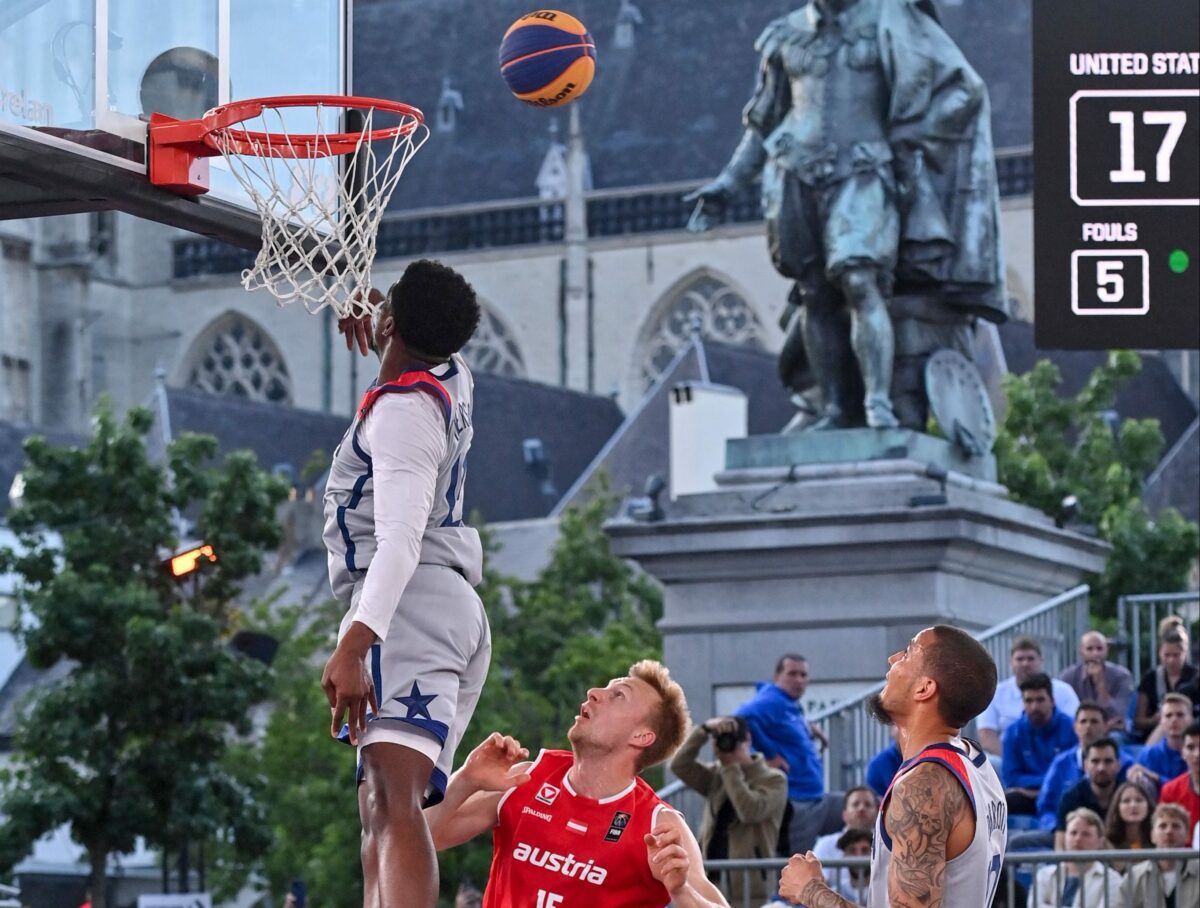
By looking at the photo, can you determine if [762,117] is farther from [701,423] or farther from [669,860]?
[701,423]

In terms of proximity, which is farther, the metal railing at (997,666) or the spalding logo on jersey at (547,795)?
the metal railing at (997,666)

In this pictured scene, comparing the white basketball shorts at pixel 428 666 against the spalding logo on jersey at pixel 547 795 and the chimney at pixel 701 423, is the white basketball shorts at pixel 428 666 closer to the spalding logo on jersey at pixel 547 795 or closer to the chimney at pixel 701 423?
the spalding logo on jersey at pixel 547 795

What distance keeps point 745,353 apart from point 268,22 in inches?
2300

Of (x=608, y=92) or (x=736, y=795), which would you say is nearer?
(x=736, y=795)

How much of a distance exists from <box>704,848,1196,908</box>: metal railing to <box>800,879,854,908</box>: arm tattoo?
4247 mm

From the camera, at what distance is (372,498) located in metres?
7.77

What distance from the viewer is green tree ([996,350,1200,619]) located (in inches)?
1644

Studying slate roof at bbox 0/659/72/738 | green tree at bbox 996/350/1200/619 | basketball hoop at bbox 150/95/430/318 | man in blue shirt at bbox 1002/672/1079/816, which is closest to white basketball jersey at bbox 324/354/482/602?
basketball hoop at bbox 150/95/430/318

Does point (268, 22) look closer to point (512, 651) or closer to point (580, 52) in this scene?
point (580, 52)

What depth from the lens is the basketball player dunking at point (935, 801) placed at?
6914 mm

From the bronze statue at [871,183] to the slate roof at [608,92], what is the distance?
60175 mm

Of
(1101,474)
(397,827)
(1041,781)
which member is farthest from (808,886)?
(1101,474)

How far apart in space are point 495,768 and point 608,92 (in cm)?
7658

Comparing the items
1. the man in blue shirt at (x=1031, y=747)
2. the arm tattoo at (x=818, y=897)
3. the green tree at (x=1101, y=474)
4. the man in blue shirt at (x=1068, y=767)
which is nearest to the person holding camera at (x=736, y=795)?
the man in blue shirt at (x=1068, y=767)
